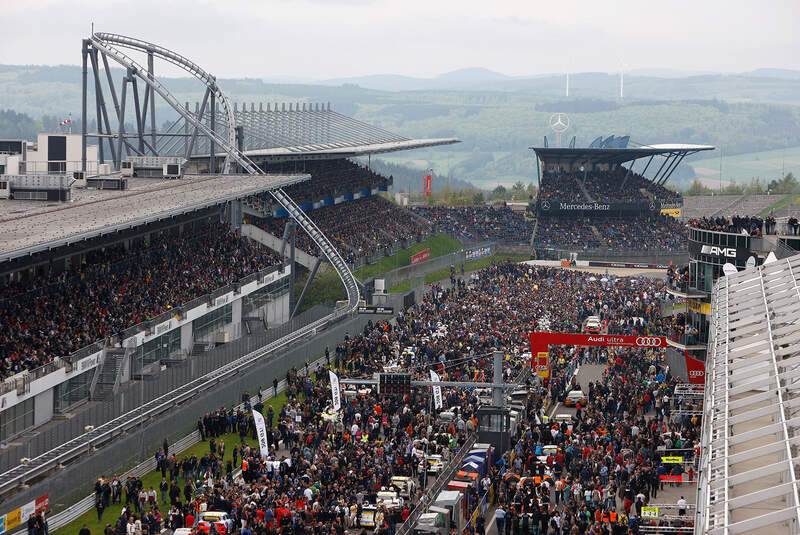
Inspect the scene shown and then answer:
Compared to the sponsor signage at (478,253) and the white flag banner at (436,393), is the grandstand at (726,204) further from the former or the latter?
the white flag banner at (436,393)

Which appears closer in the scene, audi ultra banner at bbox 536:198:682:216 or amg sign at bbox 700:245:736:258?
amg sign at bbox 700:245:736:258

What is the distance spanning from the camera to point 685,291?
49.2 meters

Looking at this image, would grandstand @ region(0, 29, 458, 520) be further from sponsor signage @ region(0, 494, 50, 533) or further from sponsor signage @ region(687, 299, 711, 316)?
sponsor signage @ region(687, 299, 711, 316)

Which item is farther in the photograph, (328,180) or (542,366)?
(328,180)

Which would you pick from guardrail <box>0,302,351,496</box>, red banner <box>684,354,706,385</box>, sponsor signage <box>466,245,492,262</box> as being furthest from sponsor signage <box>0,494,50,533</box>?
sponsor signage <box>466,245,492,262</box>

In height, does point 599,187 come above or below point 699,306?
above

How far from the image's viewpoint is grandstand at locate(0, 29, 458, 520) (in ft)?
115

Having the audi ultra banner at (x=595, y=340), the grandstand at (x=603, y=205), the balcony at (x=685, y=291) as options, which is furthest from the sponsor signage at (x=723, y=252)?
the grandstand at (x=603, y=205)

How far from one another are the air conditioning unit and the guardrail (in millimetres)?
21005

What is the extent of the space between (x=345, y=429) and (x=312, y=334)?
50.5 feet

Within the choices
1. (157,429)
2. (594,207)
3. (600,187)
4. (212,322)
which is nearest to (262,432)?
(157,429)

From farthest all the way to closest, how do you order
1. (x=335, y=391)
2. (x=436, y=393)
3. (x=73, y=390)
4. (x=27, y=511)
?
(x=436, y=393)
(x=335, y=391)
(x=73, y=390)
(x=27, y=511)

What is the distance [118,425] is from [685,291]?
26.1m

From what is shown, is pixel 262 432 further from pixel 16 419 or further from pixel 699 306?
pixel 699 306
